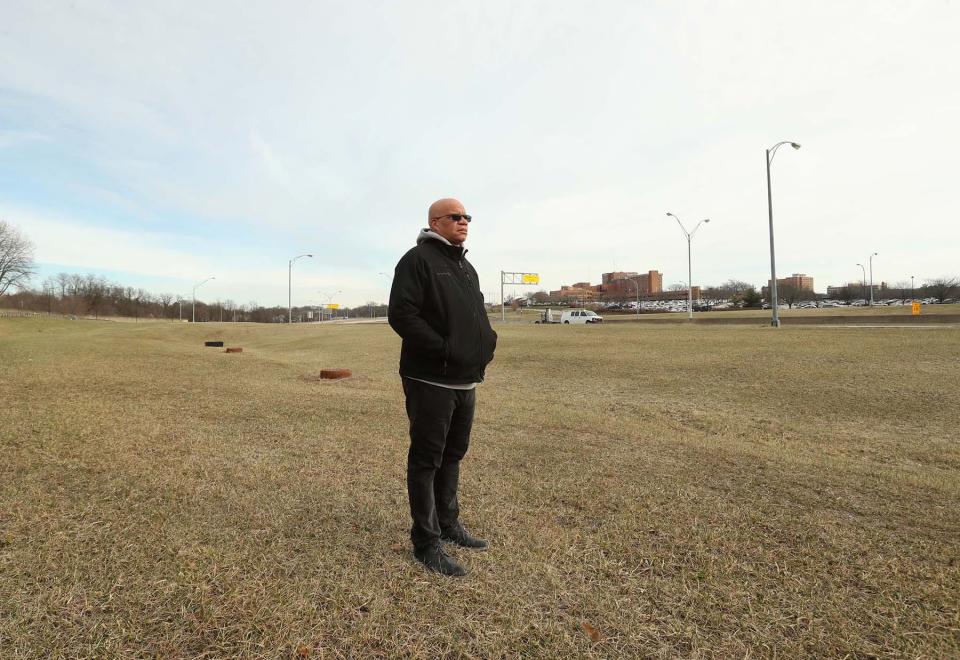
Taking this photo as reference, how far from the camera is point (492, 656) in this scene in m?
2.10

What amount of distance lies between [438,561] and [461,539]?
32 cm

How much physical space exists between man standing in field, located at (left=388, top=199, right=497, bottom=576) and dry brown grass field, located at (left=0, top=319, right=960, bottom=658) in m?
0.43

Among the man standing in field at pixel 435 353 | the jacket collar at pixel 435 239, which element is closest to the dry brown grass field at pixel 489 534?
the man standing in field at pixel 435 353

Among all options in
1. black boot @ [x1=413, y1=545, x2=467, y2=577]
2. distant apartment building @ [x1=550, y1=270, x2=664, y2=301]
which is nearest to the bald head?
black boot @ [x1=413, y1=545, x2=467, y2=577]

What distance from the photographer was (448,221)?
2.89 m

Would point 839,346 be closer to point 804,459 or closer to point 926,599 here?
point 804,459

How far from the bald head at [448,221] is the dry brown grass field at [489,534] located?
1.89 metres

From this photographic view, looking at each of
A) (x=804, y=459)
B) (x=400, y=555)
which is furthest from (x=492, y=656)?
(x=804, y=459)

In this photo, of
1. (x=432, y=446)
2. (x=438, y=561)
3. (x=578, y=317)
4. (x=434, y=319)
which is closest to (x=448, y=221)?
(x=434, y=319)

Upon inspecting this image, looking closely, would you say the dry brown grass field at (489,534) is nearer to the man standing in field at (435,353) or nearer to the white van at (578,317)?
the man standing in field at (435,353)

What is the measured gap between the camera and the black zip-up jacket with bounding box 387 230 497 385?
266cm

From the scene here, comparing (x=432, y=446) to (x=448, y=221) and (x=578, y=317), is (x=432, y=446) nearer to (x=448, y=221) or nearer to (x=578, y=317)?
(x=448, y=221)

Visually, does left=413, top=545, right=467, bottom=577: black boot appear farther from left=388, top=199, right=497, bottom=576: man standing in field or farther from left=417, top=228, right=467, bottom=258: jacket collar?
left=417, top=228, right=467, bottom=258: jacket collar

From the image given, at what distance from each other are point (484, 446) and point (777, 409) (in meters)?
5.57
